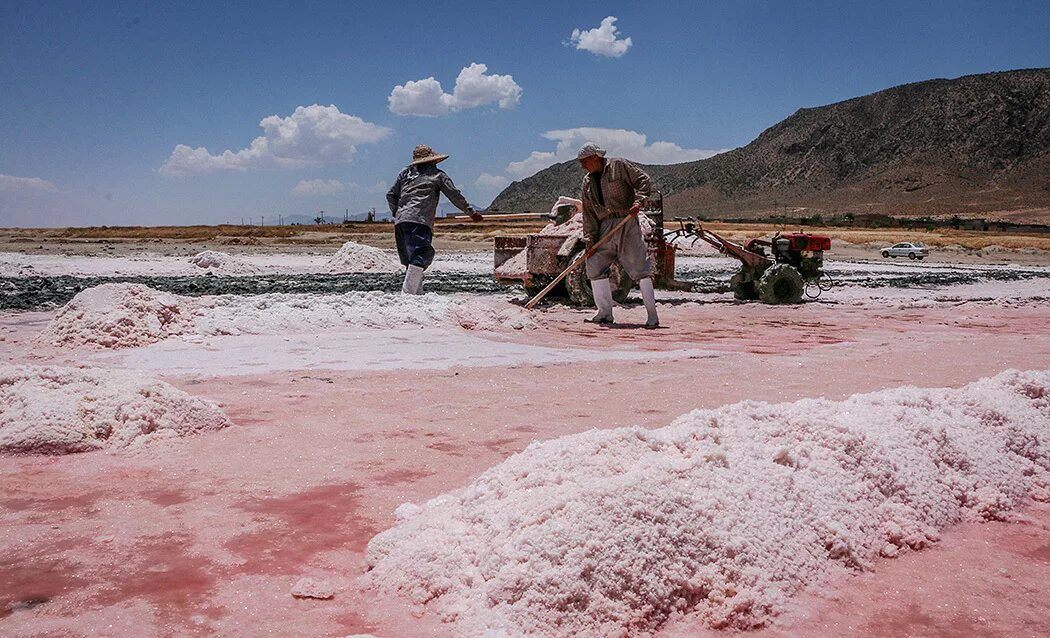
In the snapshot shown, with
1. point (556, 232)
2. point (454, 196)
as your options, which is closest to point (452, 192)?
point (454, 196)

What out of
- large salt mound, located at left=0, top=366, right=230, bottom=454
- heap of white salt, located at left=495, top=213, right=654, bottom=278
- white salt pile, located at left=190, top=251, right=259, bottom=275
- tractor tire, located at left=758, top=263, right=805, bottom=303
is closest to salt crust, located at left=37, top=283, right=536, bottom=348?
heap of white salt, located at left=495, top=213, right=654, bottom=278

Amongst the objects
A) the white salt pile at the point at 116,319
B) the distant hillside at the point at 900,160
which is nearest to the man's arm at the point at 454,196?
the white salt pile at the point at 116,319

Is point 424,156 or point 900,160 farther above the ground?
point 900,160

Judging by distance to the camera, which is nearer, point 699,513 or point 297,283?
point 699,513

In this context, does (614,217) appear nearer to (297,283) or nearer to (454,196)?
(454,196)

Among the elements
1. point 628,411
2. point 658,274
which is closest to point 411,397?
point 628,411

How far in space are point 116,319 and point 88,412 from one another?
3142mm

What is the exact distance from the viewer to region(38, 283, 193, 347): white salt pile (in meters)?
6.49

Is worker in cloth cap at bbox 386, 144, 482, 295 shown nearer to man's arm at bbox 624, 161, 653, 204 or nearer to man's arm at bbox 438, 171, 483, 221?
man's arm at bbox 438, 171, 483, 221

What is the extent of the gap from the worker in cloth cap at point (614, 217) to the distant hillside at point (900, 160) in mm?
80553

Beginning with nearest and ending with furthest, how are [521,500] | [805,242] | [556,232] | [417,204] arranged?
[521,500] → [417,204] → [556,232] → [805,242]

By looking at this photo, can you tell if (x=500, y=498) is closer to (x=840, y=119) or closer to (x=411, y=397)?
(x=411, y=397)

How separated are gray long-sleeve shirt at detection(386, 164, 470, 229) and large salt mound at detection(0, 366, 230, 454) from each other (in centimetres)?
537

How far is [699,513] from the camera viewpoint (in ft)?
8.17
